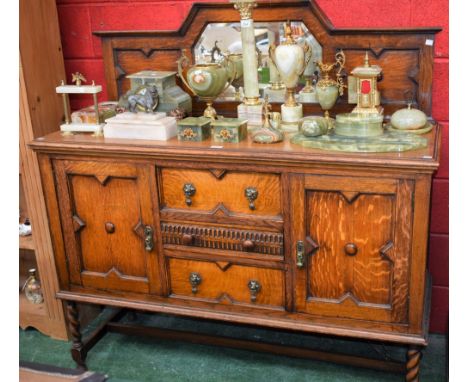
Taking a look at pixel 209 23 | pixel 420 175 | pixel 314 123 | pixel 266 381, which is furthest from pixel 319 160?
pixel 266 381

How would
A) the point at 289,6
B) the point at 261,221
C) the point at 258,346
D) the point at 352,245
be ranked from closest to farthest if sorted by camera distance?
1. the point at 352,245
2. the point at 261,221
3. the point at 289,6
4. the point at 258,346

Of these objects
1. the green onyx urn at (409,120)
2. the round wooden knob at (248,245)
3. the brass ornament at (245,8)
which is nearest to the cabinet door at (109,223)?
the round wooden knob at (248,245)

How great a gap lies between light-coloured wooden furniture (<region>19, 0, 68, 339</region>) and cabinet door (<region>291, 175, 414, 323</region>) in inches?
56.8

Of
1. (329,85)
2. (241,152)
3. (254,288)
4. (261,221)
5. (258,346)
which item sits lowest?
(258,346)

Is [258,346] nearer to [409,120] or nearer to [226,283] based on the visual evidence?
[226,283]

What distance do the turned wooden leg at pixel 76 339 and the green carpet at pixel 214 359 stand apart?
0.20ft

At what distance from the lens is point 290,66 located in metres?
2.47

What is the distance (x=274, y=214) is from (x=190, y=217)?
14.4 inches

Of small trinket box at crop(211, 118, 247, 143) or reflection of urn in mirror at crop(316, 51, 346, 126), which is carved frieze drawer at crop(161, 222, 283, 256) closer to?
small trinket box at crop(211, 118, 247, 143)

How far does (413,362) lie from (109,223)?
142cm

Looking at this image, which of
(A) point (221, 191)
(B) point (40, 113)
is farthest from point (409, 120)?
(B) point (40, 113)

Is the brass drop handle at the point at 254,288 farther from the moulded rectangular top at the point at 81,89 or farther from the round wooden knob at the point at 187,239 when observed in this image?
the moulded rectangular top at the point at 81,89

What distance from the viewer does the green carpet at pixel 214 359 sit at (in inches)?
110

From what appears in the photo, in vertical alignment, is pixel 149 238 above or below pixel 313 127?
below
